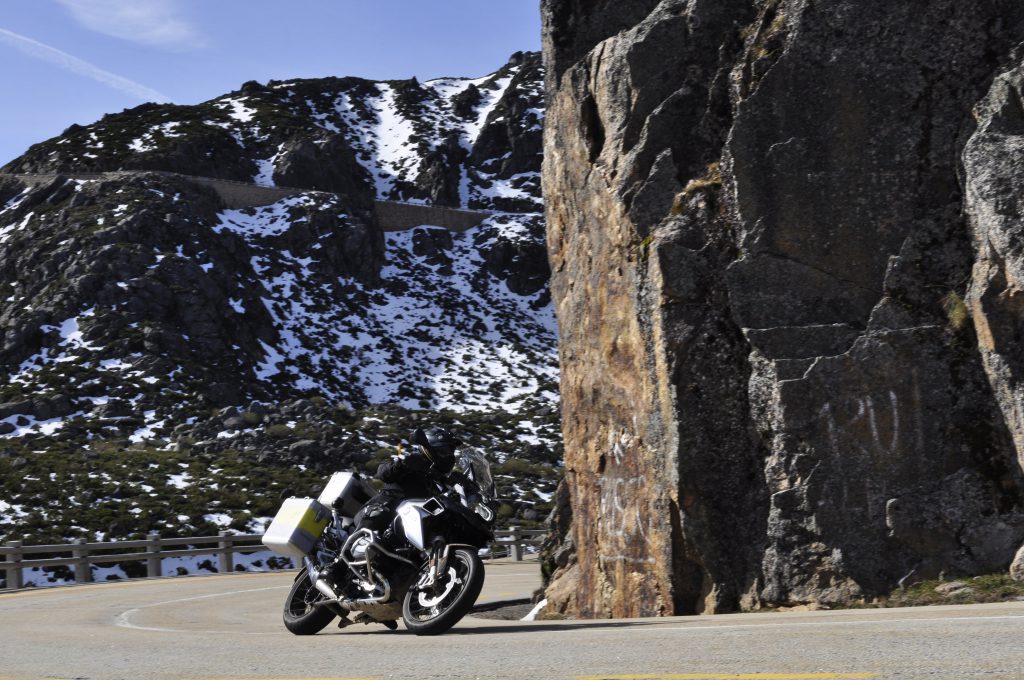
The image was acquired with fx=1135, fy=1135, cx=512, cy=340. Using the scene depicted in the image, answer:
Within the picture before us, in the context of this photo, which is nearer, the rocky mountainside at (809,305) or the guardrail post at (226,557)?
the rocky mountainside at (809,305)

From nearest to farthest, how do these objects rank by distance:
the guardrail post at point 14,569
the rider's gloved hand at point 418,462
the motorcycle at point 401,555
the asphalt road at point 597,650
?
the asphalt road at point 597,650
the motorcycle at point 401,555
the rider's gloved hand at point 418,462
the guardrail post at point 14,569

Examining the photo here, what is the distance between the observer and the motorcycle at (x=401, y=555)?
862 centimetres

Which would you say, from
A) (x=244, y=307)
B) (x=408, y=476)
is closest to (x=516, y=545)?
(x=408, y=476)

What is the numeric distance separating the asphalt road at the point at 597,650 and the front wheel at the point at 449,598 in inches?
6.9

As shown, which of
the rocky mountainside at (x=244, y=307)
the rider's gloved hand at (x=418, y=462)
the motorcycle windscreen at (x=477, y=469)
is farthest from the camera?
the rocky mountainside at (x=244, y=307)

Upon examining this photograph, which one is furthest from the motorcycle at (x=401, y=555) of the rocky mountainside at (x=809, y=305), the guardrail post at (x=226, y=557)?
the guardrail post at (x=226, y=557)

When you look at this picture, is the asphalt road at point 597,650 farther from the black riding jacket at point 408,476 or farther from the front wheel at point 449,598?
the black riding jacket at point 408,476

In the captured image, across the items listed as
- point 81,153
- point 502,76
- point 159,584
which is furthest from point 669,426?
point 502,76

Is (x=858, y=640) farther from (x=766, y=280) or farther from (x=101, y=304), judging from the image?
(x=101, y=304)

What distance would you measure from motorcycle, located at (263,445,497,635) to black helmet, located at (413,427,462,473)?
0.45 ft

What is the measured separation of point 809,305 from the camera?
1131cm

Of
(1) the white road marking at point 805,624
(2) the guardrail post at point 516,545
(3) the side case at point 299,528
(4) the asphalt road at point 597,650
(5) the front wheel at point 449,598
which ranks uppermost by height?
(3) the side case at point 299,528

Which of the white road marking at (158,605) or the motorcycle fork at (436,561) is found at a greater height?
the motorcycle fork at (436,561)

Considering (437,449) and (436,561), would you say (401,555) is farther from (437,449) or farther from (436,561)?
(437,449)
